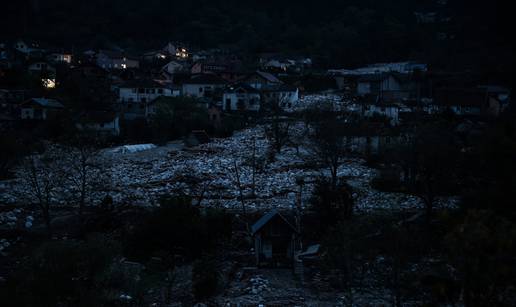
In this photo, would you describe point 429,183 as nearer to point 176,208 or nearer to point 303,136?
point 176,208

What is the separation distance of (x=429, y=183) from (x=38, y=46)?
57.6 metres

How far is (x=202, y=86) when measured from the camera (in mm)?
45375

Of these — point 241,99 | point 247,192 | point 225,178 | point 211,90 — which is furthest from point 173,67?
point 247,192

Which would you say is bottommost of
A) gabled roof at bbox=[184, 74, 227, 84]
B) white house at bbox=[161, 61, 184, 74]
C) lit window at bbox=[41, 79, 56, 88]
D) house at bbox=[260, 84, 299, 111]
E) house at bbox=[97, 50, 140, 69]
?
house at bbox=[260, 84, 299, 111]

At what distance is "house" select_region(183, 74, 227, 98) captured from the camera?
44750 millimetres

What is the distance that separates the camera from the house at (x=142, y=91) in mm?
42312

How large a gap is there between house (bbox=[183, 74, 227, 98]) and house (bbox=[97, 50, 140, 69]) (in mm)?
16711

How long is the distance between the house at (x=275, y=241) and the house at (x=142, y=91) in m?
29.9

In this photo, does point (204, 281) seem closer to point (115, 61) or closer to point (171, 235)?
point (171, 235)

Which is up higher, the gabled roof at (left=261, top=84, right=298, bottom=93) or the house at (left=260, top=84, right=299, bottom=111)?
the gabled roof at (left=261, top=84, right=298, bottom=93)

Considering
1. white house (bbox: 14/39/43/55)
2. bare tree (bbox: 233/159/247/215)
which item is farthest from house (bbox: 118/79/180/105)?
white house (bbox: 14/39/43/55)

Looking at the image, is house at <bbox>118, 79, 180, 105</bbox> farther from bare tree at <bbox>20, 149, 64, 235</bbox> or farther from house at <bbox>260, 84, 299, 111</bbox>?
bare tree at <bbox>20, 149, 64, 235</bbox>

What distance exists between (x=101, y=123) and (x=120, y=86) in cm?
964

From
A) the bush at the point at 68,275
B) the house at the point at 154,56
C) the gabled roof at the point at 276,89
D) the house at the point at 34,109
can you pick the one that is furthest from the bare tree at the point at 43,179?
the house at the point at 154,56
